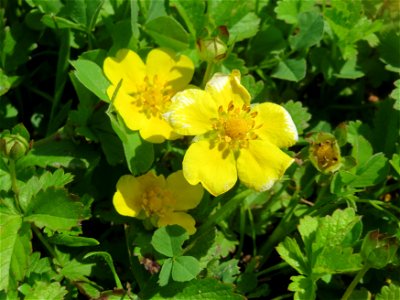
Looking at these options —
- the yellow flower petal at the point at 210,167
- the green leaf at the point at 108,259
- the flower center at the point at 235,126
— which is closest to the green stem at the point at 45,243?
the green leaf at the point at 108,259

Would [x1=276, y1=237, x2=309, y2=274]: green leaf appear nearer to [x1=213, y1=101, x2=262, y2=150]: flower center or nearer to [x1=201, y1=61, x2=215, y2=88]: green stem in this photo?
[x1=213, y1=101, x2=262, y2=150]: flower center

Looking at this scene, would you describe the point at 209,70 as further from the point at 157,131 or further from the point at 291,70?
the point at 291,70

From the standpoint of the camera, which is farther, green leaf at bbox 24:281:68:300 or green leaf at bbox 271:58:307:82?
green leaf at bbox 271:58:307:82

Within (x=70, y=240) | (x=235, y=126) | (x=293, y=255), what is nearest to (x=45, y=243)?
(x=70, y=240)

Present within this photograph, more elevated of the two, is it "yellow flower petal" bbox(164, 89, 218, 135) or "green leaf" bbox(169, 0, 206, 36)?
"green leaf" bbox(169, 0, 206, 36)

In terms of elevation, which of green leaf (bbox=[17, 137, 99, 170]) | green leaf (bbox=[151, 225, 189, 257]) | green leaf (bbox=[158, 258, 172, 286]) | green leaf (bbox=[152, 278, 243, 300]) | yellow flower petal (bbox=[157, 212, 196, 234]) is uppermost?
green leaf (bbox=[17, 137, 99, 170])

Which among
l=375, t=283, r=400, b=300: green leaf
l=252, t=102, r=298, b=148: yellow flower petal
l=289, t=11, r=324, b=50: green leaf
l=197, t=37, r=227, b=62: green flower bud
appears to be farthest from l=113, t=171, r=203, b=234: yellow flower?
l=289, t=11, r=324, b=50: green leaf
